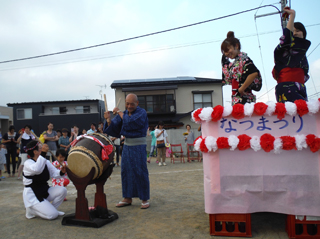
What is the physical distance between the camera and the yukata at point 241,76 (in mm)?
3203

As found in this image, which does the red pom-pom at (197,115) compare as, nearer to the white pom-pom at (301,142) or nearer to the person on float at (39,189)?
the white pom-pom at (301,142)

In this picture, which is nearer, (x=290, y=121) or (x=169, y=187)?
(x=290, y=121)

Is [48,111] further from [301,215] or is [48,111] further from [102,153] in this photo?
[301,215]

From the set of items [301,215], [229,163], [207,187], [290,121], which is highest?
[290,121]

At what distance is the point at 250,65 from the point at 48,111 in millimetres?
27389

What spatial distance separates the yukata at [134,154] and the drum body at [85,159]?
27.3 inches

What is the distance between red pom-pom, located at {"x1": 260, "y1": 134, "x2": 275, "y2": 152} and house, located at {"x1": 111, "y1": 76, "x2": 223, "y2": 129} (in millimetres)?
19622

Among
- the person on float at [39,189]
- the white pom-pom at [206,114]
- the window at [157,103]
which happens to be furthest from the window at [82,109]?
the white pom-pom at [206,114]

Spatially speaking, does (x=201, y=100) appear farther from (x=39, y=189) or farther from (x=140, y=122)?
(x=39, y=189)

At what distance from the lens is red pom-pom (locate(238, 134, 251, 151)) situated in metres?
2.70

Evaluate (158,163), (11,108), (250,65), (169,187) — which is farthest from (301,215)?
(11,108)

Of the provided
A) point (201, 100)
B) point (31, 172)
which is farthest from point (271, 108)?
point (201, 100)

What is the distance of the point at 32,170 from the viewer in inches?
147

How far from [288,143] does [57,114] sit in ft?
89.0
